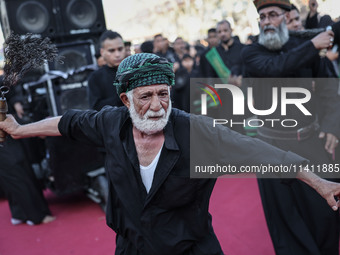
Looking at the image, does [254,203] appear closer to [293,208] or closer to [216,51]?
[293,208]

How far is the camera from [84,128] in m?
2.22

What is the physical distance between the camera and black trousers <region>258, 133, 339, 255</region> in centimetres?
303

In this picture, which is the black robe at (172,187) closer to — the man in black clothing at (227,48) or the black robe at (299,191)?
the black robe at (299,191)

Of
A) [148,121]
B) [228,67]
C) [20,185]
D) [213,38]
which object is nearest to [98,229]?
[20,185]

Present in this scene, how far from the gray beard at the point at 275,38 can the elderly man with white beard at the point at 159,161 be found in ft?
4.64

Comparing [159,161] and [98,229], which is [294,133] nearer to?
[159,161]

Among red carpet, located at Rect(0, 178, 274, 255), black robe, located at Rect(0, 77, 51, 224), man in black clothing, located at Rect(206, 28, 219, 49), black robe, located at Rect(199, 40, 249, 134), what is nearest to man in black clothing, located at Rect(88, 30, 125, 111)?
black robe, located at Rect(0, 77, 51, 224)

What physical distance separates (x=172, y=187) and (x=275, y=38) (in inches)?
69.5

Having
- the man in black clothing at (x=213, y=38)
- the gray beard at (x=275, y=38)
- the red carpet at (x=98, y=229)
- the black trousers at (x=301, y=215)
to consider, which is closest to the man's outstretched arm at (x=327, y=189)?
the black trousers at (x=301, y=215)

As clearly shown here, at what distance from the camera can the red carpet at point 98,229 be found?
12.5 feet

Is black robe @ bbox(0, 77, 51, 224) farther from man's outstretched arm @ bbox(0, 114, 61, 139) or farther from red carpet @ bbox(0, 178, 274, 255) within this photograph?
man's outstretched arm @ bbox(0, 114, 61, 139)

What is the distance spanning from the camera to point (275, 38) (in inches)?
124

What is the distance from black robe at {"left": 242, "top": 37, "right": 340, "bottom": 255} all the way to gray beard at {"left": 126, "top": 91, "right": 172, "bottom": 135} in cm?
133

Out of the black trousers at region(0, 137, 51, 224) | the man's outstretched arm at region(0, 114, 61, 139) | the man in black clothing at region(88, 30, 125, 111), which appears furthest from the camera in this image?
the black trousers at region(0, 137, 51, 224)
